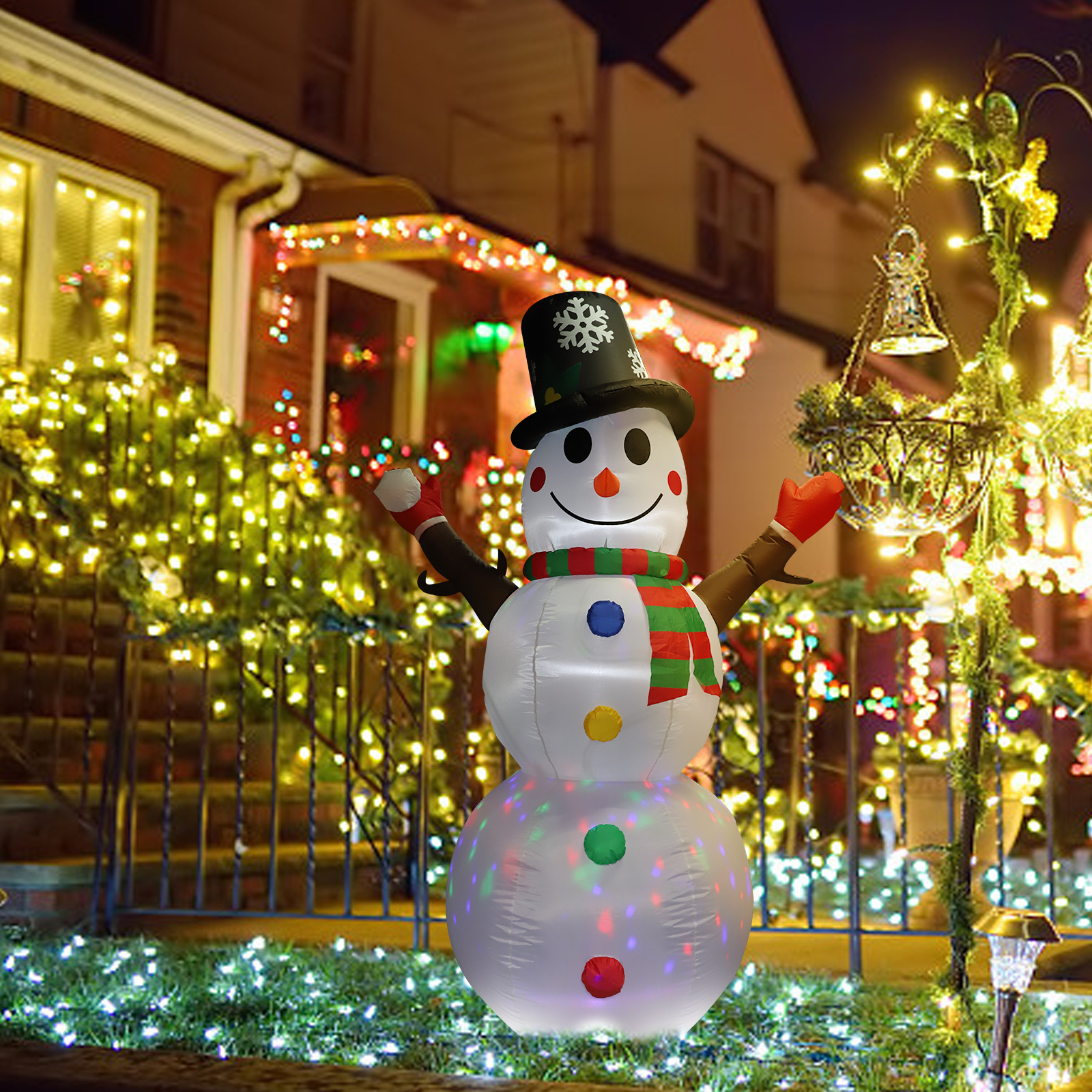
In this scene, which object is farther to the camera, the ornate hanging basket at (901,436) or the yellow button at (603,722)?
the ornate hanging basket at (901,436)

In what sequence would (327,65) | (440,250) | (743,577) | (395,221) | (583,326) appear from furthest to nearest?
1. (327,65)
2. (440,250)
3. (395,221)
4. (743,577)
5. (583,326)

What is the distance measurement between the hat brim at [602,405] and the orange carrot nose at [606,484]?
0.16m

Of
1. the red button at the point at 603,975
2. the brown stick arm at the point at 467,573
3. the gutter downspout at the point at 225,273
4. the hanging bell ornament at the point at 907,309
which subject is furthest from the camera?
the gutter downspout at the point at 225,273

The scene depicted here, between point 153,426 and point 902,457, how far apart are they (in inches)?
219

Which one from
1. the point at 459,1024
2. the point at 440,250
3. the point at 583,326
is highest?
the point at 440,250

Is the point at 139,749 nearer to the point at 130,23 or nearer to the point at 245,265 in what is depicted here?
the point at 245,265

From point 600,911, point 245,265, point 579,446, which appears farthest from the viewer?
point 245,265

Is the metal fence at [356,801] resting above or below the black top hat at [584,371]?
below

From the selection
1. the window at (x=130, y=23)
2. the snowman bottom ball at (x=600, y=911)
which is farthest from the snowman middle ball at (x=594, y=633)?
the window at (x=130, y=23)

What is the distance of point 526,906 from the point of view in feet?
14.7

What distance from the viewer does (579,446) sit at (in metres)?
4.64

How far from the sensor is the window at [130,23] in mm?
11156

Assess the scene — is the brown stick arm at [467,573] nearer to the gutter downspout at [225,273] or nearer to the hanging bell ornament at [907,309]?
the hanging bell ornament at [907,309]

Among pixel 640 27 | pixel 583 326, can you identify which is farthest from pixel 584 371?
pixel 640 27
